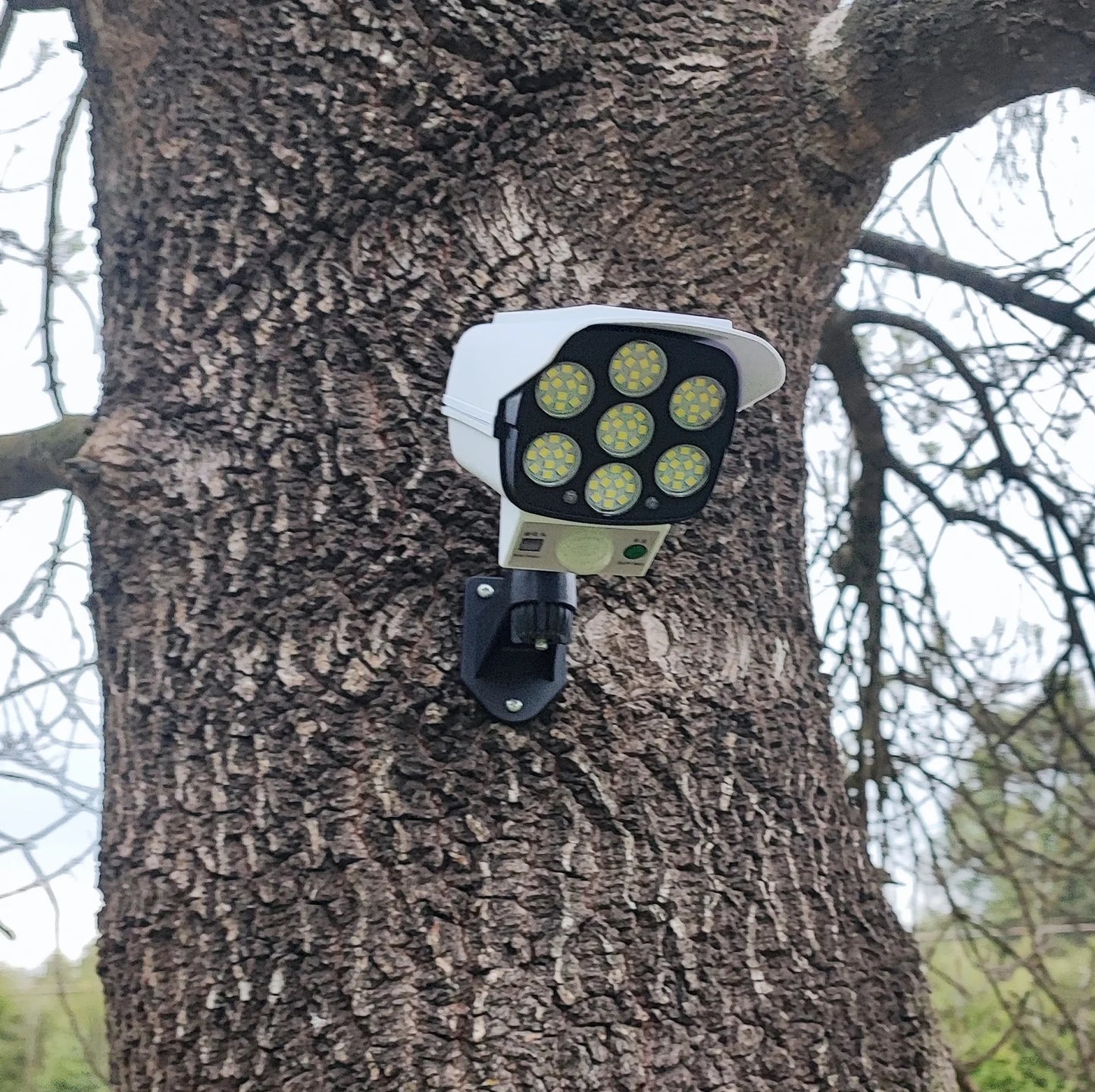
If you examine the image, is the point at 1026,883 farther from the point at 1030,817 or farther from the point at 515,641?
the point at 515,641

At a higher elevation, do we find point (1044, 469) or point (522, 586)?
point (1044, 469)

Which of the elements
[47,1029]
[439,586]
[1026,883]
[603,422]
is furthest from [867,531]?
[47,1029]

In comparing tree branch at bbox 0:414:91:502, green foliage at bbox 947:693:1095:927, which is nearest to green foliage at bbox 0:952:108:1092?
tree branch at bbox 0:414:91:502

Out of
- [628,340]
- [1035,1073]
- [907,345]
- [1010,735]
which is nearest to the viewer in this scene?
[628,340]

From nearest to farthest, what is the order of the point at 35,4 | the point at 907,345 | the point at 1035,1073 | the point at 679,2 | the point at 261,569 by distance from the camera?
the point at 261,569
the point at 679,2
the point at 35,4
the point at 907,345
the point at 1035,1073

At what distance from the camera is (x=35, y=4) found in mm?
1423

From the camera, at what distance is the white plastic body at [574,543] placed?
2.41 ft

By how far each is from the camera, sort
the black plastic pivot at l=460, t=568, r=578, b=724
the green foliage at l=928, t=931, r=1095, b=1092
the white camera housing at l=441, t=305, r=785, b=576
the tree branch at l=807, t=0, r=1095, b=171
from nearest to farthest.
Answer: the white camera housing at l=441, t=305, r=785, b=576 < the black plastic pivot at l=460, t=568, r=578, b=724 < the tree branch at l=807, t=0, r=1095, b=171 < the green foliage at l=928, t=931, r=1095, b=1092

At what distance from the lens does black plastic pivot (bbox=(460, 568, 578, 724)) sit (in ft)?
2.65

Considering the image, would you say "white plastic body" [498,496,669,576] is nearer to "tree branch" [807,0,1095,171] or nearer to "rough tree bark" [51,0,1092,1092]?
"rough tree bark" [51,0,1092,1092]

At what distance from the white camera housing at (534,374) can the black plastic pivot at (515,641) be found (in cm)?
4

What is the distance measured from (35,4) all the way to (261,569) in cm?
→ 96

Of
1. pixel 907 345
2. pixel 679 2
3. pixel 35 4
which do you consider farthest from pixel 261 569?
pixel 907 345

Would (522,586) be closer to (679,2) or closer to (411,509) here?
(411,509)
